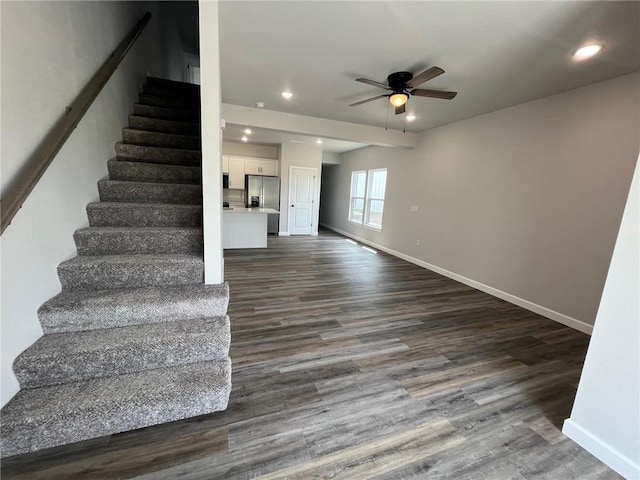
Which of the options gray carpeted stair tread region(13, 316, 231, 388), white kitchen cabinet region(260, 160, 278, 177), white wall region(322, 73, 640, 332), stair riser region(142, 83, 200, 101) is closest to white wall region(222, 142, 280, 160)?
white kitchen cabinet region(260, 160, 278, 177)

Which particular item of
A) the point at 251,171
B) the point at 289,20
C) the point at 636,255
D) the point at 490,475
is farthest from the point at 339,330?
the point at 251,171

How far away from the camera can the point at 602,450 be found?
1453 mm

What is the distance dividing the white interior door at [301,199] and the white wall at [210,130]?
19.8 ft

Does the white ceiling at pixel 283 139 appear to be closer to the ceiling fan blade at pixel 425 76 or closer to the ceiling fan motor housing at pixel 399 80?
the ceiling fan motor housing at pixel 399 80

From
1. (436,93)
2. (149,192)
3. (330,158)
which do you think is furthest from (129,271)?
(330,158)

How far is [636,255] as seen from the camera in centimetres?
130

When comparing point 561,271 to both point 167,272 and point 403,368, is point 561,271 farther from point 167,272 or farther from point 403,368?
point 167,272

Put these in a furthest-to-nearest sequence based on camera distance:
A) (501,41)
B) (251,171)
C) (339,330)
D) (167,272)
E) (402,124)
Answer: (251,171) < (402,124) < (339,330) < (501,41) < (167,272)

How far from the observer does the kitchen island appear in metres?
5.71

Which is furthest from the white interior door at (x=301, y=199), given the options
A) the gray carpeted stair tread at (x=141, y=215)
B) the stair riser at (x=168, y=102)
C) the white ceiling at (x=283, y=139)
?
the gray carpeted stair tread at (x=141, y=215)

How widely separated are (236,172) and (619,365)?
779cm

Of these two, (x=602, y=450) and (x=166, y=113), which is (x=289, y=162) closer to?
(x=166, y=113)

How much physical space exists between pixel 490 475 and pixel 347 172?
7717 millimetres

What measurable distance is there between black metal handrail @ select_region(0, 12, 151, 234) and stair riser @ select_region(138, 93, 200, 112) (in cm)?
115
